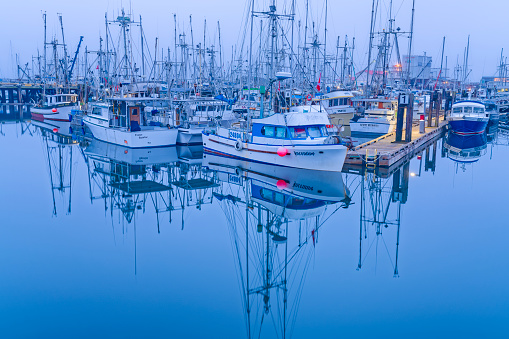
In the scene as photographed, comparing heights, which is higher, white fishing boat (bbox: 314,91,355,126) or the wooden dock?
white fishing boat (bbox: 314,91,355,126)

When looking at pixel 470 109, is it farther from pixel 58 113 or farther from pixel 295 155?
pixel 58 113

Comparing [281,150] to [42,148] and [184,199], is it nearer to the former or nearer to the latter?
[184,199]

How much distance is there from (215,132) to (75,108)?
24.0m

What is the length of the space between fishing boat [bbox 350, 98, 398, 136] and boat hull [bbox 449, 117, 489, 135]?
479 centimetres

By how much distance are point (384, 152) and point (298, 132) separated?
15.8 ft

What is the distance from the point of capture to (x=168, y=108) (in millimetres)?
34094

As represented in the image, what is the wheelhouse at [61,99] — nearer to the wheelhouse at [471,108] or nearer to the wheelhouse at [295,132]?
the wheelhouse at [295,132]

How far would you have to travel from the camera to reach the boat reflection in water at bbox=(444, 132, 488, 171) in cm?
2662

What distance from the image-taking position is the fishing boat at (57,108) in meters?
45.7

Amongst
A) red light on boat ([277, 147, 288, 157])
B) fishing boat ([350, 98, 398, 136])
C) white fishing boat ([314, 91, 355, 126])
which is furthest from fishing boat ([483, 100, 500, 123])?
red light on boat ([277, 147, 288, 157])

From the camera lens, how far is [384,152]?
2281 cm

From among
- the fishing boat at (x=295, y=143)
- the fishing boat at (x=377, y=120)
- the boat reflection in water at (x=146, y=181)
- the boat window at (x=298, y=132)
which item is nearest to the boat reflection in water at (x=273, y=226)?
the fishing boat at (x=295, y=143)

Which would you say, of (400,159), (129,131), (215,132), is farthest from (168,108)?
(400,159)

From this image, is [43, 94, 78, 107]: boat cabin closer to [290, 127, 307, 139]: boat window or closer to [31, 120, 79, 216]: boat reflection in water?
[31, 120, 79, 216]: boat reflection in water
